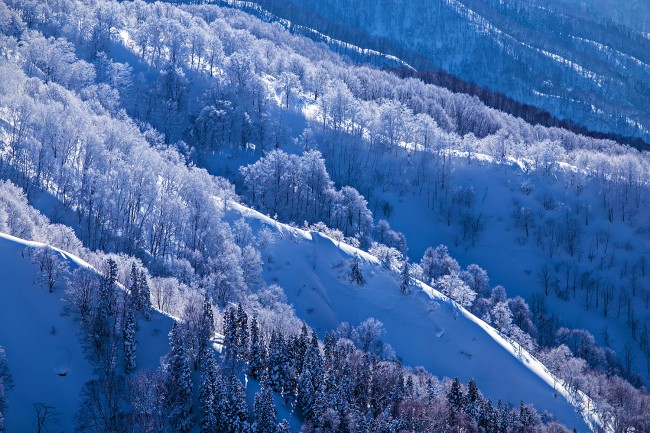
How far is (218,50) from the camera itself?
17800cm

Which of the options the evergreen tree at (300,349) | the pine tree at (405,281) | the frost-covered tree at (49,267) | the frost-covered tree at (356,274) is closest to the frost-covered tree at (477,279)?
the pine tree at (405,281)

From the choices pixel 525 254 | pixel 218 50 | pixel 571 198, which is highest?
pixel 218 50

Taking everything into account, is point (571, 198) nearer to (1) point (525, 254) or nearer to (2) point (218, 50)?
(1) point (525, 254)

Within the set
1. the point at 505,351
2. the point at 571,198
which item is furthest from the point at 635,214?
the point at 505,351

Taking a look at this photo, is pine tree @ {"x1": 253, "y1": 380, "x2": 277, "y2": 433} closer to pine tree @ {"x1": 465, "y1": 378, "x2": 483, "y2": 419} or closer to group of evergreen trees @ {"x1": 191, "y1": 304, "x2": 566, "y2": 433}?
group of evergreen trees @ {"x1": 191, "y1": 304, "x2": 566, "y2": 433}

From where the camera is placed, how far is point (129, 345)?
70.5 meters

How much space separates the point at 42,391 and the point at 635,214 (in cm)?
13988

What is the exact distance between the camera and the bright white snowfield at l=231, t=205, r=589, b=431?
9500cm

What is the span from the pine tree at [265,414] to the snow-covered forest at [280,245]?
0.57ft

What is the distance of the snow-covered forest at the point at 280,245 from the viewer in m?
72.0

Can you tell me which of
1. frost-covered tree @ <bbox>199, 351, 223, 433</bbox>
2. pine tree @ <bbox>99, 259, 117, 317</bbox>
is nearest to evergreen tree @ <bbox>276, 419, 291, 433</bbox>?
frost-covered tree @ <bbox>199, 351, 223, 433</bbox>

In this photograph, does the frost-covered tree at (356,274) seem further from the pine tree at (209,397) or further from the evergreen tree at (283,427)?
the evergreen tree at (283,427)

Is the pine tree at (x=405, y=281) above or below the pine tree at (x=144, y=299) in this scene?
below

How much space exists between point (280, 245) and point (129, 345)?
145ft
